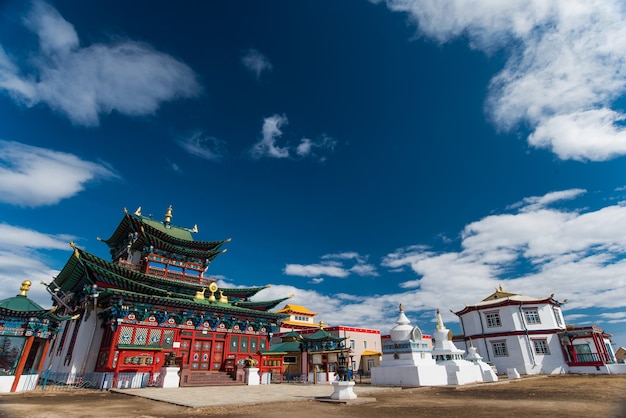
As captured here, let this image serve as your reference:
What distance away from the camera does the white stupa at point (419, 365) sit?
75.5 ft

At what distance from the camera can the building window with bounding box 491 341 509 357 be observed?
3709cm

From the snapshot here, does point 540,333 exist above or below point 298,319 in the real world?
below

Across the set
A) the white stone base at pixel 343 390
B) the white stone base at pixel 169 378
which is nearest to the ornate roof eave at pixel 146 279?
the white stone base at pixel 169 378

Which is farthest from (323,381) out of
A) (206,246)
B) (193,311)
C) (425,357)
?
(206,246)

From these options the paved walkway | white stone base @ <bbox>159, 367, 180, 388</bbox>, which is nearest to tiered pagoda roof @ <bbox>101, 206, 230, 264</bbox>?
white stone base @ <bbox>159, 367, 180, 388</bbox>

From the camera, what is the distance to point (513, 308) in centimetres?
3797

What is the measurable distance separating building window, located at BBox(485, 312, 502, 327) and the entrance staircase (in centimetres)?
3127

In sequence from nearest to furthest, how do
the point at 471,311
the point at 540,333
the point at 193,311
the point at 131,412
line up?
the point at 131,412 < the point at 193,311 < the point at 540,333 < the point at 471,311

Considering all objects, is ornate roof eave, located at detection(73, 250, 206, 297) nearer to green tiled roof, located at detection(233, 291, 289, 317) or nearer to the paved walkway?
green tiled roof, located at detection(233, 291, 289, 317)

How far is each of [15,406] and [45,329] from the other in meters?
6.95

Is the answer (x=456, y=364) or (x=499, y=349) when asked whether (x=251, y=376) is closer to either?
(x=456, y=364)

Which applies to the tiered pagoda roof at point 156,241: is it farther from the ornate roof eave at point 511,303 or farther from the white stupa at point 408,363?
the ornate roof eave at point 511,303

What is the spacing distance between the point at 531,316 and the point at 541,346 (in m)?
3.25

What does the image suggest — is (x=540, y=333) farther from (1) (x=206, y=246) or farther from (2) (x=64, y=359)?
(2) (x=64, y=359)
